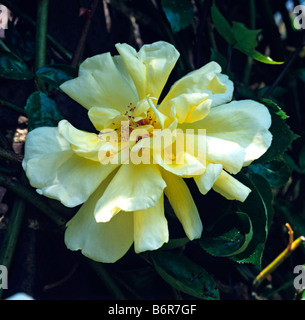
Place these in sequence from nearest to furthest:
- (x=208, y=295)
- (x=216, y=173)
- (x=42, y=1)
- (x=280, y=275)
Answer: (x=216, y=173), (x=208, y=295), (x=42, y=1), (x=280, y=275)

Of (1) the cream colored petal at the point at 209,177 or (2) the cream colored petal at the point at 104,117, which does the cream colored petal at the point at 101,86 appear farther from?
(1) the cream colored petal at the point at 209,177

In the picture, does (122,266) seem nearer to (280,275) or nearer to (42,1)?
(280,275)

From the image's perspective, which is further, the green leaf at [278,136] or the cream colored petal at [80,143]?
the green leaf at [278,136]

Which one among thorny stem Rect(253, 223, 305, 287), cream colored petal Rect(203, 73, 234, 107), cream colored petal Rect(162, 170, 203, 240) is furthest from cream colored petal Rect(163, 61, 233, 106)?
thorny stem Rect(253, 223, 305, 287)

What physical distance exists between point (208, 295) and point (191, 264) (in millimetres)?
54

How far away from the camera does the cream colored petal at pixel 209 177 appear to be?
0.43 metres

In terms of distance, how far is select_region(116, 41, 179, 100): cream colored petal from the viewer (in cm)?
51

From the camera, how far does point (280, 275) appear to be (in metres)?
0.83

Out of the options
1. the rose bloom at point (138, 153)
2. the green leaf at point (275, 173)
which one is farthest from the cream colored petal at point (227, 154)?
the green leaf at point (275, 173)

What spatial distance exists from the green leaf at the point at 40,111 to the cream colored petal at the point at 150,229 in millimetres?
233

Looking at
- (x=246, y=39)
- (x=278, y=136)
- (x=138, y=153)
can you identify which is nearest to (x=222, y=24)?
(x=246, y=39)

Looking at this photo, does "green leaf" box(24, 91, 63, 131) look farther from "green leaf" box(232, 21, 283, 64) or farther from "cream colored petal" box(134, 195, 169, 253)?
"green leaf" box(232, 21, 283, 64)

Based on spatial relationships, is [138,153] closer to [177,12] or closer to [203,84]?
[203,84]
